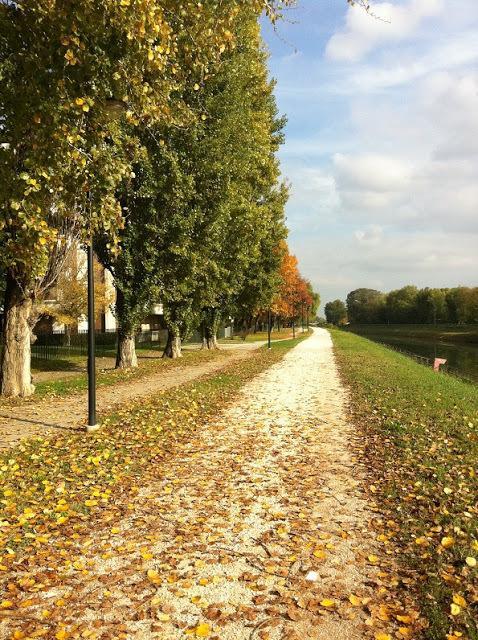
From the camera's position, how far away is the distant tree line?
285ft

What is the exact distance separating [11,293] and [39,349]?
47.7 feet

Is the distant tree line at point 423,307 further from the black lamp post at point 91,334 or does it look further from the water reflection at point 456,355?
the black lamp post at point 91,334

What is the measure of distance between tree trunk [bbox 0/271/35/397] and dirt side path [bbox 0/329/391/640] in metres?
6.28

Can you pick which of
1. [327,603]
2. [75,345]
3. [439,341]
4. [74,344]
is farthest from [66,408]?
[439,341]

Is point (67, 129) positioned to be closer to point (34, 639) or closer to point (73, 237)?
point (34, 639)

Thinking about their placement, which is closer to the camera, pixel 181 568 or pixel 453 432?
pixel 181 568

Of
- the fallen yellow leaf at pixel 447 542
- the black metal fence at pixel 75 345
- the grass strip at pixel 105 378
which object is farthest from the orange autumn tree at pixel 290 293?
the fallen yellow leaf at pixel 447 542

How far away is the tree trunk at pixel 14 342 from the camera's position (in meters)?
11.8

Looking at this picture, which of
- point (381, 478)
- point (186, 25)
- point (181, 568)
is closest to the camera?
point (181, 568)

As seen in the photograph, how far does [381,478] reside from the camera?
626 cm

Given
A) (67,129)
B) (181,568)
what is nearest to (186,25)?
(67,129)

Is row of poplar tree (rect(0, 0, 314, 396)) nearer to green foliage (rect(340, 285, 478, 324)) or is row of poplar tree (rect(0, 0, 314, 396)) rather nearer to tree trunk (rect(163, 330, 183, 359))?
tree trunk (rect(163, 330, 183, 359))

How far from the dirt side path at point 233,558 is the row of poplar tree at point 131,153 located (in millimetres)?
4002

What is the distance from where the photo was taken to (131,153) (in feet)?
41.0
